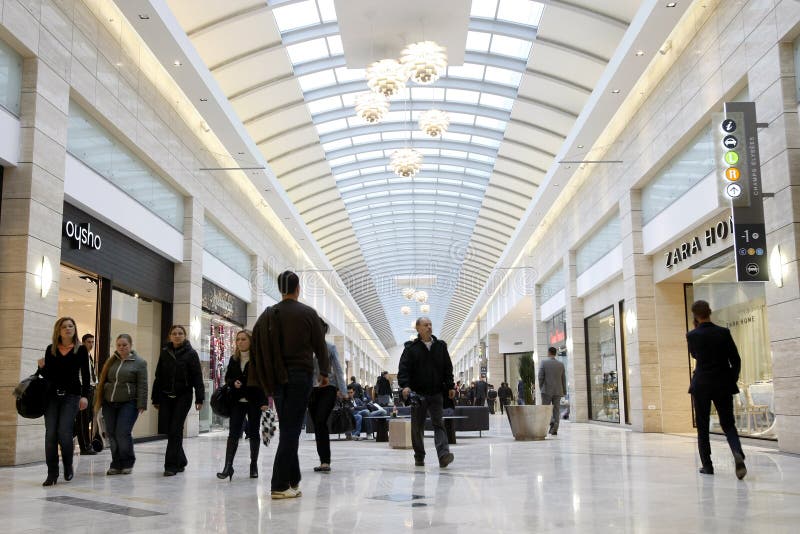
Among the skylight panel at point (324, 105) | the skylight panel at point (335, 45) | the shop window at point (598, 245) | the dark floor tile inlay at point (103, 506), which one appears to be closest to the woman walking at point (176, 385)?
the dark floor tile inlay at point (103, 506)

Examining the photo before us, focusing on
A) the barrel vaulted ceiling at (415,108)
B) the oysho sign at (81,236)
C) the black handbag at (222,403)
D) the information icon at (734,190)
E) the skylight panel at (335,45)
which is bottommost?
→ the black handbag at (222,403)

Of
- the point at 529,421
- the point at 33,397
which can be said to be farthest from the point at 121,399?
the point at 529,421

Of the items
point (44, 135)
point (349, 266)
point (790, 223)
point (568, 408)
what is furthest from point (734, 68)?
point (349, 266)

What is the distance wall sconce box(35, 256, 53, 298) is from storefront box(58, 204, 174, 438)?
95 centimetres

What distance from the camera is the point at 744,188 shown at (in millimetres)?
9469

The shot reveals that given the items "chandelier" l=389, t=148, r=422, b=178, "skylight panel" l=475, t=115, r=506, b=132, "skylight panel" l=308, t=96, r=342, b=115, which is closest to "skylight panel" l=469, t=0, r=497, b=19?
"chandelier" l=389, t=148, r=422, b=178

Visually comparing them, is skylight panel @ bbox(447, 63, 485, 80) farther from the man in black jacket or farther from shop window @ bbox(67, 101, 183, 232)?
the man in black jacket

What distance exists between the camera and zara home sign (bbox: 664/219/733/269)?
11734 mm

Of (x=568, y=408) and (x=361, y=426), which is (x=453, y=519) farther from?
(x=568, y=408)

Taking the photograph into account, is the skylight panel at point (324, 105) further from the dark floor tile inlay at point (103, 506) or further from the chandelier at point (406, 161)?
the dark floor tile inlay at point (103, 506)

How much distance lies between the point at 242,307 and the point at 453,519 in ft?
59.6

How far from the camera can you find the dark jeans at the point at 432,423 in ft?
25.7

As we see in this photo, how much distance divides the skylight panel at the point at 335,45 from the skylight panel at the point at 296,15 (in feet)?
2.83

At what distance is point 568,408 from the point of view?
2384cm
